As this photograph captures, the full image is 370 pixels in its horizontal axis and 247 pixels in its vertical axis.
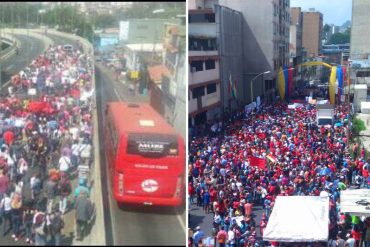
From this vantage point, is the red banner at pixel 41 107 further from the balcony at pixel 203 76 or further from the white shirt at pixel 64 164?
the balcony at pixel 203 76

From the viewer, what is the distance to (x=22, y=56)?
452 cm

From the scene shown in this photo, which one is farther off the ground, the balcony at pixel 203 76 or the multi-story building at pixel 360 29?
the multi-story building at pixel 360 29

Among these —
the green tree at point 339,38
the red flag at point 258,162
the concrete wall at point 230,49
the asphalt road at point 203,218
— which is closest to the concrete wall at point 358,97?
the green tree at point 339,38

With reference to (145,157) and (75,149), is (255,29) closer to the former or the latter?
(75,149)

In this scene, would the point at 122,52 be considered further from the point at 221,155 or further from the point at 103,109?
the point at 221,155

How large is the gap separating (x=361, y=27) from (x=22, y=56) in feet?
57.1

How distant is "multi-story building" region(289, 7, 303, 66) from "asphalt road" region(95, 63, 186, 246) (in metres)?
9.53

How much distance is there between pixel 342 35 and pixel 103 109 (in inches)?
444

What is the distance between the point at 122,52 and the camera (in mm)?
4078

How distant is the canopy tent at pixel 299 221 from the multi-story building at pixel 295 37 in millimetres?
8256

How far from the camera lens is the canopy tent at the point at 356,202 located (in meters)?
5.25

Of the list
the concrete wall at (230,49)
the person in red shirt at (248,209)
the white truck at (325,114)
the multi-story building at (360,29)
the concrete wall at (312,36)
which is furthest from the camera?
the multi-story building at (360,29)

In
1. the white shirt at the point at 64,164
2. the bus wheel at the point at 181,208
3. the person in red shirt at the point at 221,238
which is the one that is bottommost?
the person in red shirt at the point at 221,238

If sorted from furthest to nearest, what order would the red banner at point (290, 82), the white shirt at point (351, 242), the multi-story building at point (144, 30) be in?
1. the red banner at point (290, 82)
2. the white shirt at point (351, 242)
3. the multi-story building at point (144, 30)
